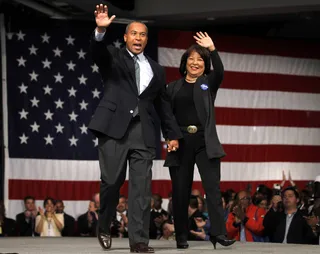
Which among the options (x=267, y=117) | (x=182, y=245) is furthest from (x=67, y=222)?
(x=182, y=245)

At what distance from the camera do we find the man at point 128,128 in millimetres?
5238

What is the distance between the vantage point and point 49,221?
34.7ft

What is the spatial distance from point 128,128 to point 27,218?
232 inches

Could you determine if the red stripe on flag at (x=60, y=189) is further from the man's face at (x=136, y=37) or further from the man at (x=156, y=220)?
the man's face at (x=136, y=37)

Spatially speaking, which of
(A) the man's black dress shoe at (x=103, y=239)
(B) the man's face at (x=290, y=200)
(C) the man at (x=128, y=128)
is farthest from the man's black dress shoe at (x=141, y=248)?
(B) the man's face at (x=290, y=200)

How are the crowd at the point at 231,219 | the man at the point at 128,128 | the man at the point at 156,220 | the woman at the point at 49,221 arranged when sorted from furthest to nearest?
1. the woman at the point at 49,221
2. the man at the point at 156,220
3. the crowd at the point at 231,219
4. the man at the point at 128,128

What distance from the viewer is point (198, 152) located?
19.3 ft

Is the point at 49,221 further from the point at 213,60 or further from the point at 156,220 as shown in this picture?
the point at 213,60

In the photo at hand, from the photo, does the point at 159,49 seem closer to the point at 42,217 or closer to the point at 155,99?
the point at 42,217

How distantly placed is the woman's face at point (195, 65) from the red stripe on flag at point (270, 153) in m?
6.66

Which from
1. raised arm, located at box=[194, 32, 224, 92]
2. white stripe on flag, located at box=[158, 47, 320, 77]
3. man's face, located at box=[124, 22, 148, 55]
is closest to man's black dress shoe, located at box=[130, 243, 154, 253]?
man's face, located at box=[124, 22, 148, 55]

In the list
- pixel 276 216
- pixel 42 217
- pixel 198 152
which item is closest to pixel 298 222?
pixel 276 216

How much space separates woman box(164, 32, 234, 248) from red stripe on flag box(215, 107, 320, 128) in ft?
21.9

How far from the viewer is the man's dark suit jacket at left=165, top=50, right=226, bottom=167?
18.9ft
